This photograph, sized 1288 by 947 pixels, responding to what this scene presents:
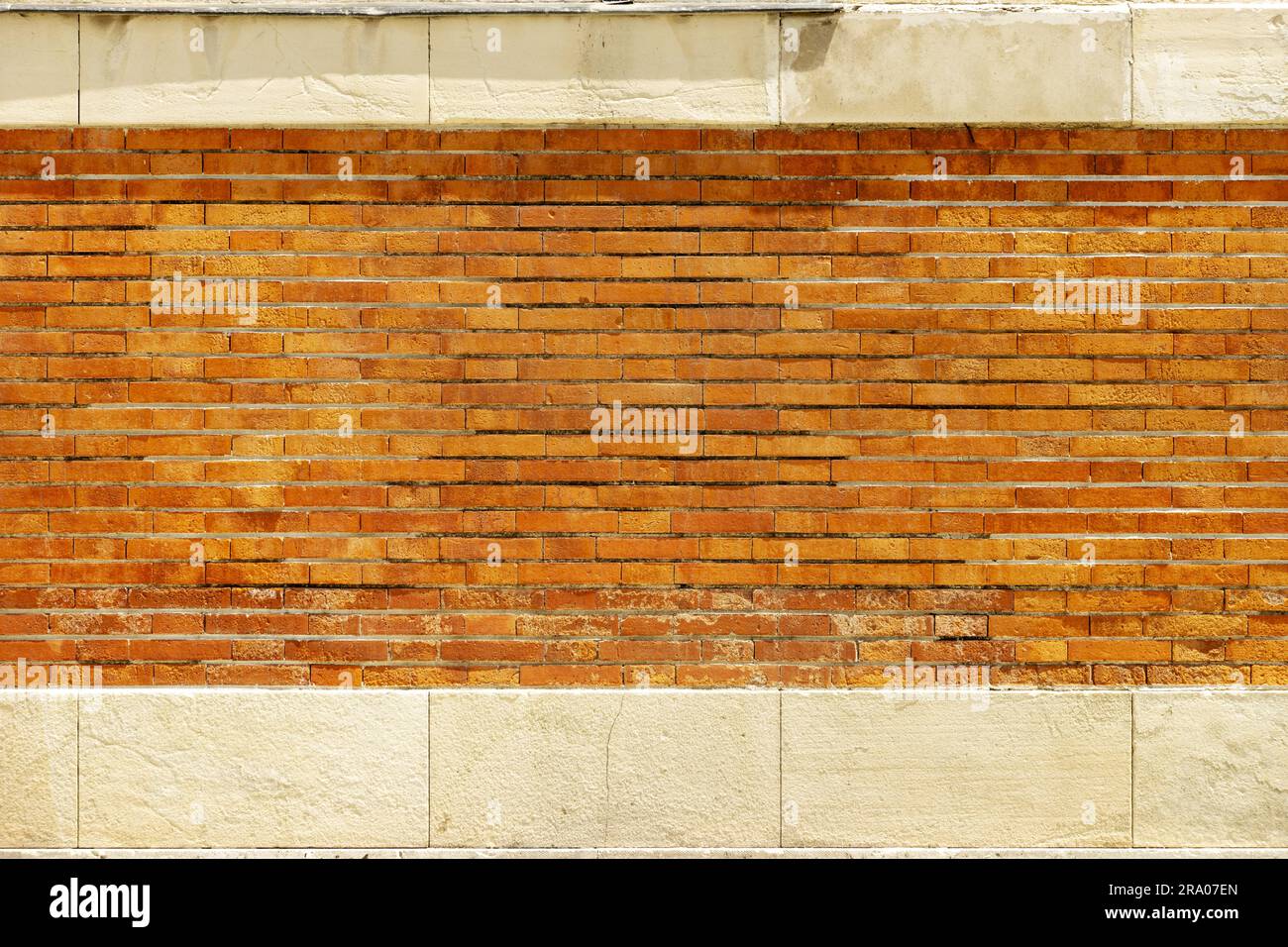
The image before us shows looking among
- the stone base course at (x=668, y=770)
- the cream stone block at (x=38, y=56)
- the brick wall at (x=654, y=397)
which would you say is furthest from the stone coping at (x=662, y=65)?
the stone base course at (x=668, y=770)

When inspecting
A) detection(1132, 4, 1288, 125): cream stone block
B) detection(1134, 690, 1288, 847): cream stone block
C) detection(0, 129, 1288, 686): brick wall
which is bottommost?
detection(1134, 690, 1288, 847): cream stone block

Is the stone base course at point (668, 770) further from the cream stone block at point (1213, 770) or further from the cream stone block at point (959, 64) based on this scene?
the cream stone block at point (959, 64)

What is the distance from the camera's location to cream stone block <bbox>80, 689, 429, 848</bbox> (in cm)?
468

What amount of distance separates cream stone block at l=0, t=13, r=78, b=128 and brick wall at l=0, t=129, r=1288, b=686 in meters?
0.20

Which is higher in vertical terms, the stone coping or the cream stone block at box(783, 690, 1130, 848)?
the stone coping

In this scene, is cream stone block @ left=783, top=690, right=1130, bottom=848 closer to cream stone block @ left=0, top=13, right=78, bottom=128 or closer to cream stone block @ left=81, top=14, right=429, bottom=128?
cream stone block @ left=81, top=14, right=429, bottom=128

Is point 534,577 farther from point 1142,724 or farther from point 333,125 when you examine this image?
point 1142,724

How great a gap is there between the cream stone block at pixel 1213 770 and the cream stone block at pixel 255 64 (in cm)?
420

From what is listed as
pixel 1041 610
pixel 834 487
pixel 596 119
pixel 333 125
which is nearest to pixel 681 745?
pixel 834 487

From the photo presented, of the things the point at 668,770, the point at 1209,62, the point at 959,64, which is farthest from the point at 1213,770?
the point at 959,64

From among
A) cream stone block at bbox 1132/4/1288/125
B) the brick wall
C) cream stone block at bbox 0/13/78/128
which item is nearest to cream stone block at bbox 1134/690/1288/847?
the brick wall

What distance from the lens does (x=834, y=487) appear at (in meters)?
4.75

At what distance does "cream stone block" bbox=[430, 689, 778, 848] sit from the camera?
4684 mm

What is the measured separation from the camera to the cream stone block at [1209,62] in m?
4.66
